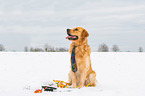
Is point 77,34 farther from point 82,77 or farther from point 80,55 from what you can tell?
point 82,77

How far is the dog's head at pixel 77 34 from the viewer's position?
5656mm

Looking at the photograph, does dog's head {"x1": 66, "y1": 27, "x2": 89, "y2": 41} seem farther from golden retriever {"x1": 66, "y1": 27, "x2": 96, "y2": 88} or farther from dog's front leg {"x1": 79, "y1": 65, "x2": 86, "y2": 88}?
dog's front leg {"x1": 79, "y1": 65, "x2": 86, "y2": 88}

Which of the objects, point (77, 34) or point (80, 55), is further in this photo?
point (80, 55)

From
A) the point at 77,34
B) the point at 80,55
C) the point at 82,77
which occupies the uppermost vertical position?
the point at 77,34

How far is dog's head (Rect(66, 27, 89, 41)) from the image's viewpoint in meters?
5.66

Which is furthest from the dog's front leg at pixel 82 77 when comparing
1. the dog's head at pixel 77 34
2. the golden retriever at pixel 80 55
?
the dog's head at pixel 77 34

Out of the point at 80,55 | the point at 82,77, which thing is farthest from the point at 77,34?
the point at 82,77

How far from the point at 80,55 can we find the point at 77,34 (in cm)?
72

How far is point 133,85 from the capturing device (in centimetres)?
664

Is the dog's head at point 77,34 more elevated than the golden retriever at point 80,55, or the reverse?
the dog's head at point 77,34

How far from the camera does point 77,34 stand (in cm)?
571

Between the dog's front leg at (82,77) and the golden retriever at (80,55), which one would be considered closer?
the golden retriever at (80,55)

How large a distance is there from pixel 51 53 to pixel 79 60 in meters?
7.43

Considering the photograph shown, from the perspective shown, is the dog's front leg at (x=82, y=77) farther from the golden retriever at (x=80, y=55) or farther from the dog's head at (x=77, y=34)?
the dog's head at (x=77, y=34)
